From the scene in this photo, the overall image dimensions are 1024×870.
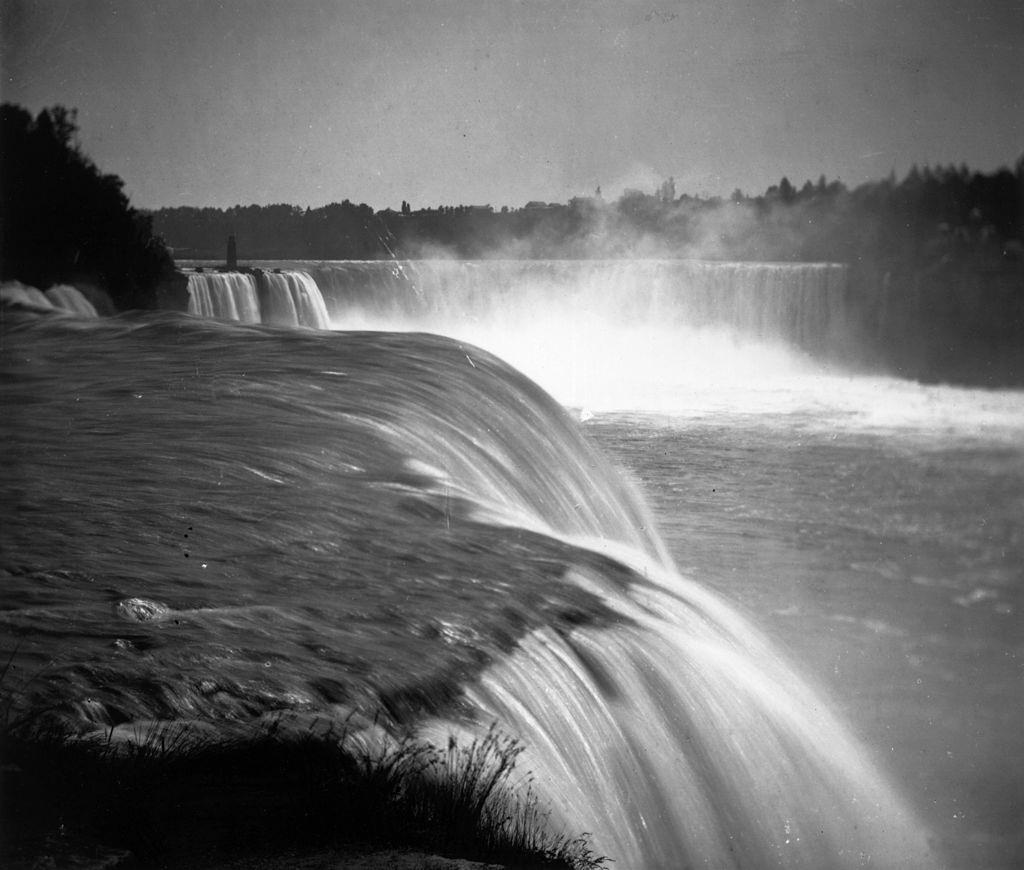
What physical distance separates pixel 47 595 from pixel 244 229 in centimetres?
164

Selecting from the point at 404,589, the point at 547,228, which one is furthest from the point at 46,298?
the point at 547,228

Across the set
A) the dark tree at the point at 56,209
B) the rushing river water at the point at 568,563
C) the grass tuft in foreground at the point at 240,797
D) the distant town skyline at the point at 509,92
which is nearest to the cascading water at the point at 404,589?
the rushing river water at the point at 568,563

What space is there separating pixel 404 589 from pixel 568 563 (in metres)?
0.53

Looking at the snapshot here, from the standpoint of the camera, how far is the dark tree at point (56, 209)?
3490mm

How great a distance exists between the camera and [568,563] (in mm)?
3260

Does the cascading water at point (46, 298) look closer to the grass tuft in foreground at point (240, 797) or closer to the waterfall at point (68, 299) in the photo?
the waterfall at point (68, 299)

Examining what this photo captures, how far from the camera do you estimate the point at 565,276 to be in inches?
174

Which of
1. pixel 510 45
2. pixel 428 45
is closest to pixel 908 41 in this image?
pixel 510 45

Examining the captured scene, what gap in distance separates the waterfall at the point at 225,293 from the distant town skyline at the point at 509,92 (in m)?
0.29

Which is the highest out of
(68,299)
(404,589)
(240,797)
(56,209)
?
(56,209)

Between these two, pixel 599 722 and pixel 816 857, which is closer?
pixel 599 722

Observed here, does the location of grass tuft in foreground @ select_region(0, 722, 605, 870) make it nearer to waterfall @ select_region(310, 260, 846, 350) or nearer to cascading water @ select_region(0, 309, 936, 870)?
cascading water @ select_region(0, 309, 936, 870)

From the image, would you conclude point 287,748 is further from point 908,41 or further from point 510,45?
point 908,41

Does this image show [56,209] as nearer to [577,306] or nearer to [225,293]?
[225,293]
